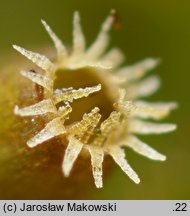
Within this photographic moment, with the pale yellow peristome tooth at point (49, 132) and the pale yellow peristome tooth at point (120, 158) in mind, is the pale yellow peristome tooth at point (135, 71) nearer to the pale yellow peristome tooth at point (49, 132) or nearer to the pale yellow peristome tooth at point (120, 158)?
the pale yellow peristome tooth at point (120, 158)

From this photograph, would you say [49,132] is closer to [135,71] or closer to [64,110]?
[64,110]

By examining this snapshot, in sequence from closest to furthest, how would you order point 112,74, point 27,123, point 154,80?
point 27,123 < point 112,74 < point 154,80

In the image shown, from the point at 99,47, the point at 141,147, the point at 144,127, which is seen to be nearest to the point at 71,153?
the point at 141,147

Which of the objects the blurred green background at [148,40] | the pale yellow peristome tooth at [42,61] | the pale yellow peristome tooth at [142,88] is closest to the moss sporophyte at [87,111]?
the pale yellow peristome tooth at [42,61]

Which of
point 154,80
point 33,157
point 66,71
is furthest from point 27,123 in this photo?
point 154,80

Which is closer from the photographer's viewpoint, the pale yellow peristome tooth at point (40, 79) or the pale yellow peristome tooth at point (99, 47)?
the pale yellow peristome tooth at point (40, 79)

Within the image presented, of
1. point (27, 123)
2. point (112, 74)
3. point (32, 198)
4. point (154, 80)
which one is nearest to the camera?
point (27, 123)

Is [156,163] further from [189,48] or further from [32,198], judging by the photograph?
[32,198]
